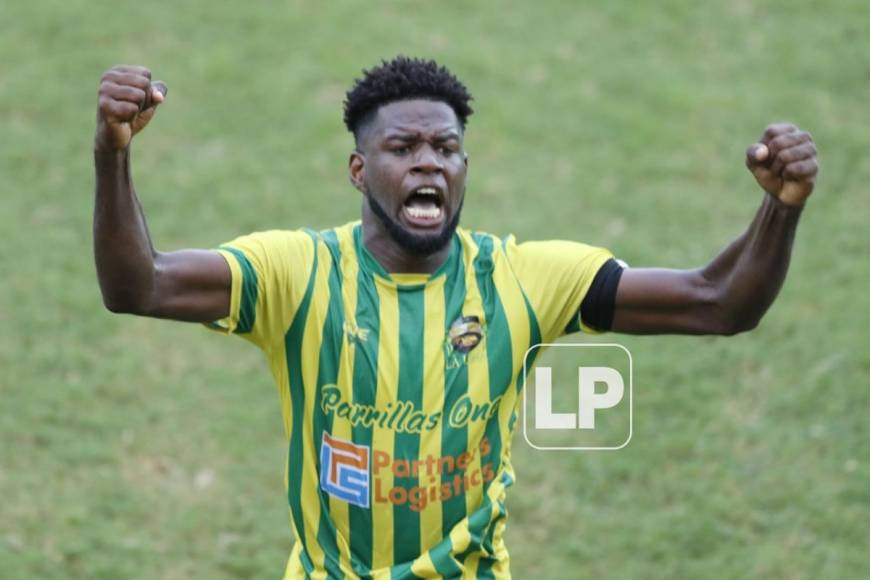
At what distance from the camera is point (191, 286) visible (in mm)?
4488

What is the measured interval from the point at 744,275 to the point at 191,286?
1.69 m

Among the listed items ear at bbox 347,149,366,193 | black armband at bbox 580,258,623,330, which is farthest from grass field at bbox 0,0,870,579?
ear at bbox 347,149,366,193

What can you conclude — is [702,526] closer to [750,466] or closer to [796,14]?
[750,466]

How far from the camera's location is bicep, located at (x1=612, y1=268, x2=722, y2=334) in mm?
4633

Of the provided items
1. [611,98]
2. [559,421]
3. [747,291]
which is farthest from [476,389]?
[611,98]

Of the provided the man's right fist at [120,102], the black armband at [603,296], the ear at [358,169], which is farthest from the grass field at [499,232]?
the man's right fist at [120,102]

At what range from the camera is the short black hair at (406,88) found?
482 cm

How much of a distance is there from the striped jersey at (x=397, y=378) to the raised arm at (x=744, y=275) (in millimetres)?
193

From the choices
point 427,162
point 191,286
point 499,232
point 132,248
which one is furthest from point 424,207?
point 499,232

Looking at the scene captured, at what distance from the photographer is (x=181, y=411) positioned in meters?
8.47

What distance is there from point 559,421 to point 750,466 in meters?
1.16

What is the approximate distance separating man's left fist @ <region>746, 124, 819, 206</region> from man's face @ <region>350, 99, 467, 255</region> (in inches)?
38.7

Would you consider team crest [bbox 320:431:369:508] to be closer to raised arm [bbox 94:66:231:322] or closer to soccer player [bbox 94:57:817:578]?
soccer player [bbox 94:57:817:578]

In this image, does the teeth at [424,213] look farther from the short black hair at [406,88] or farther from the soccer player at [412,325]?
the short black hair at [406,88]
